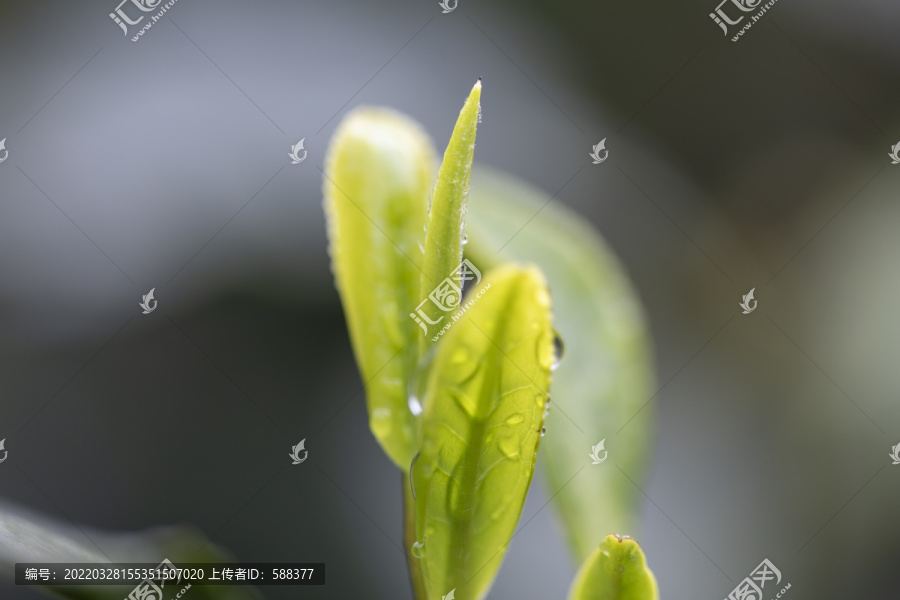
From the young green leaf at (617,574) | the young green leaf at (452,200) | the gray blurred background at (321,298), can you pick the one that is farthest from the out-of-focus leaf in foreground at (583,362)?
the gray blurred background at (321,298)

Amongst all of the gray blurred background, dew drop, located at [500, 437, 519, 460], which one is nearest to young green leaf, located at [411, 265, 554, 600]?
dew drop, located at [500, 437, 519, 460]

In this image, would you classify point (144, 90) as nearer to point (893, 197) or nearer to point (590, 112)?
point (590, 112)

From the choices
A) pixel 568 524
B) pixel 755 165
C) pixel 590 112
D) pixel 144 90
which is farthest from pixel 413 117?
pixel 568 524

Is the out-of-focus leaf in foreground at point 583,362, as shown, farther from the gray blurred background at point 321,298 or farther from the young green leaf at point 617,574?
the gray blurred background at point 321,298

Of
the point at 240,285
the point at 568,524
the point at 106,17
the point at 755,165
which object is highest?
the point at 106,17

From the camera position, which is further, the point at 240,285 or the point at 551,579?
the point at 240,285

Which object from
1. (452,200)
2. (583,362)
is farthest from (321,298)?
(452,200)

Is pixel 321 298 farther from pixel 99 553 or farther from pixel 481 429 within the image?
pixel 481 429

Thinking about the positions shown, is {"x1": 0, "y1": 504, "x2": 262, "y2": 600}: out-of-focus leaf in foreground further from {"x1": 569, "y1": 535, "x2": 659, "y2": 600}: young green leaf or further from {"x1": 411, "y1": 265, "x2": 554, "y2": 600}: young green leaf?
{"x1": 569, "y1": 535, "x2": 659, "y2": 600}: young green leaf
